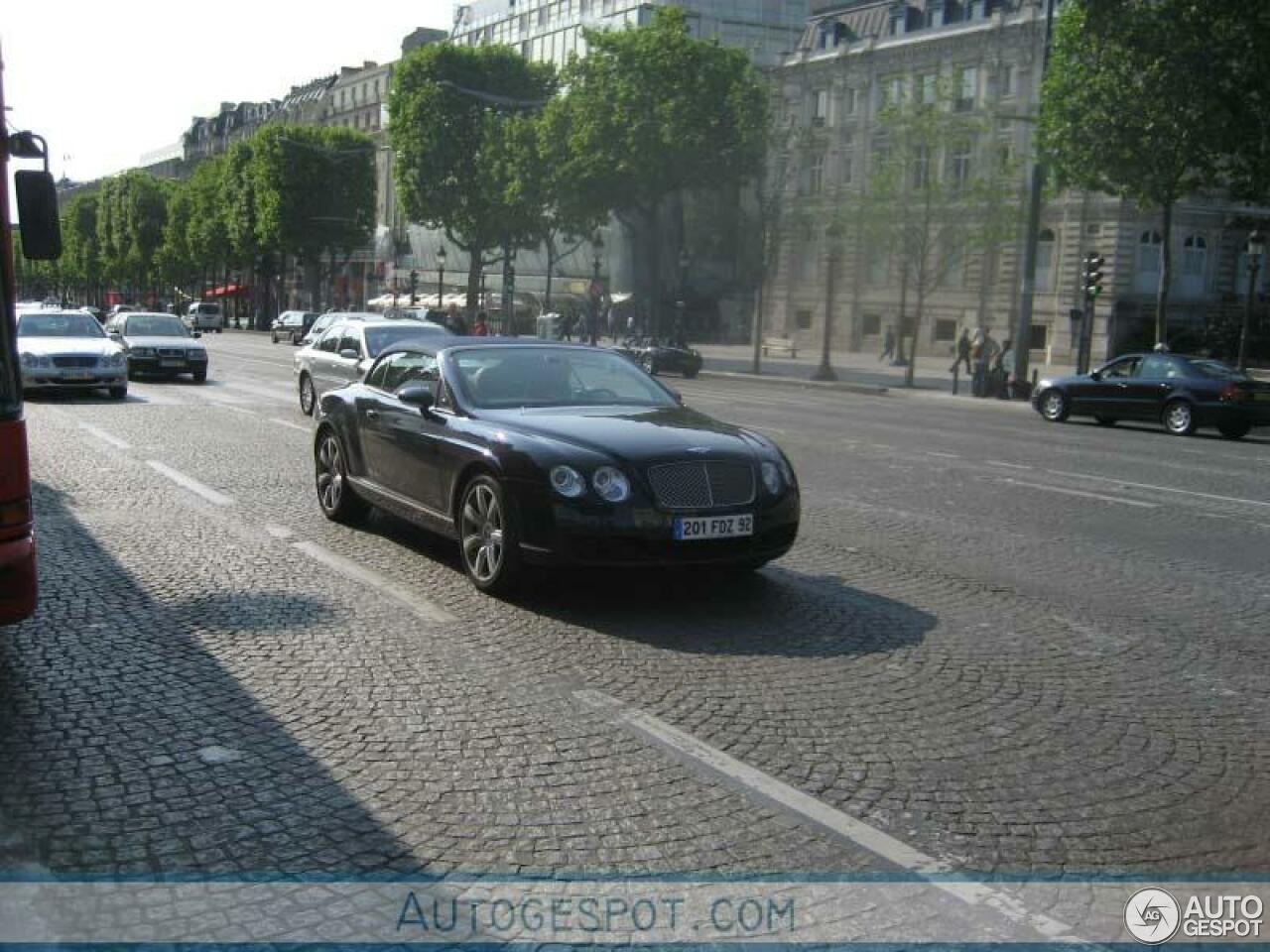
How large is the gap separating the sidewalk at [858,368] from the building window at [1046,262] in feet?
15.7

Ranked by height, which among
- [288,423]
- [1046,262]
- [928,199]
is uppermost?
[928,199]

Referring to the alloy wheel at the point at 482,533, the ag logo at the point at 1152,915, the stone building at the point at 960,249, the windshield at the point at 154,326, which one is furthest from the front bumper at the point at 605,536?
the stone building at the point at 960,249

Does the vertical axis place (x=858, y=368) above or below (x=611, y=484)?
below

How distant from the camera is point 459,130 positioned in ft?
209

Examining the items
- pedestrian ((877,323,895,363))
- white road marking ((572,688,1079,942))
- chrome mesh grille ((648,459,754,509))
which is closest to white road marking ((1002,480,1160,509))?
chrome mesh grille ((648,459,754,509))

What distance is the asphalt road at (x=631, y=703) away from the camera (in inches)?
155

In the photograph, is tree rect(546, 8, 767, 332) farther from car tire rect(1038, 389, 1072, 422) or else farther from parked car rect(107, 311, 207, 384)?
car tire rect(1038, 389, 1072, 422)

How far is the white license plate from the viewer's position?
22.5 feet

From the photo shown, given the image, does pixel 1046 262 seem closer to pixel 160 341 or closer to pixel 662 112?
pixel 662 112

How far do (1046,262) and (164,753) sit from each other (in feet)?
186

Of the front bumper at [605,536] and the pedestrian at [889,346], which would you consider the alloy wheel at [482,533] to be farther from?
the pedestrian at [889,346]

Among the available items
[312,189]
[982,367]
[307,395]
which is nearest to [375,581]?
[307,395]

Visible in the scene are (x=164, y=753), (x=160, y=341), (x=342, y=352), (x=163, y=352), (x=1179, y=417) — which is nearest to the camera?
(x=164, y=753)

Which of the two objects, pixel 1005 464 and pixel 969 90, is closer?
pixel 1005 464
